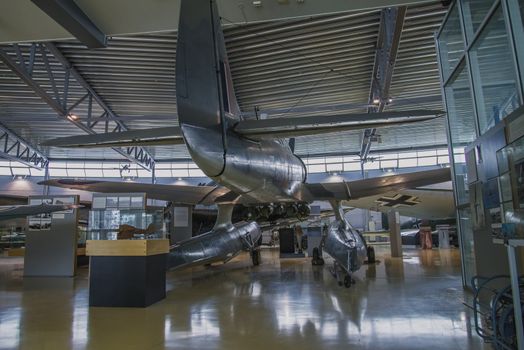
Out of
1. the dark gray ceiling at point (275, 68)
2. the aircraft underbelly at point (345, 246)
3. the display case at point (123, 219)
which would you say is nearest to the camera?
the display case at point (123, 219)

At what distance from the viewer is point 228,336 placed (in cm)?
372

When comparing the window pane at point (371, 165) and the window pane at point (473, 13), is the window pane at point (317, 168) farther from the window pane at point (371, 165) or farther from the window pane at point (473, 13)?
the window pane at point (473, 13)

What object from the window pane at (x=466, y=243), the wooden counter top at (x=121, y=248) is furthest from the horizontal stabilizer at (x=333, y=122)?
the window pane at (x=466, y=243)

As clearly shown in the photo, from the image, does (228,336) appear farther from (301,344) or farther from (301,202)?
(301,202)

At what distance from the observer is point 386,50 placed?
10031 mm

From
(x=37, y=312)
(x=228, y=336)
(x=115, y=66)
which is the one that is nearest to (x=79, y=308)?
(x=37, y=312)

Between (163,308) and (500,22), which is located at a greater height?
(500,22)

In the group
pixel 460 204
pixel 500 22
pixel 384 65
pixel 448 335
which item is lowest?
pixel 448 335

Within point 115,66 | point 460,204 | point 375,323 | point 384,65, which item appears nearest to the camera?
point 375,323

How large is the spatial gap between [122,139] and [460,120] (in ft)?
18.8

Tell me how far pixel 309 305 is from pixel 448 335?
201cm

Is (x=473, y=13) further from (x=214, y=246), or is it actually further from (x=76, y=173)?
(x=76, y=173)

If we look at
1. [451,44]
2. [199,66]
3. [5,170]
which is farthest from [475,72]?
[5,170]

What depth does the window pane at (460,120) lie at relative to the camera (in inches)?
243
